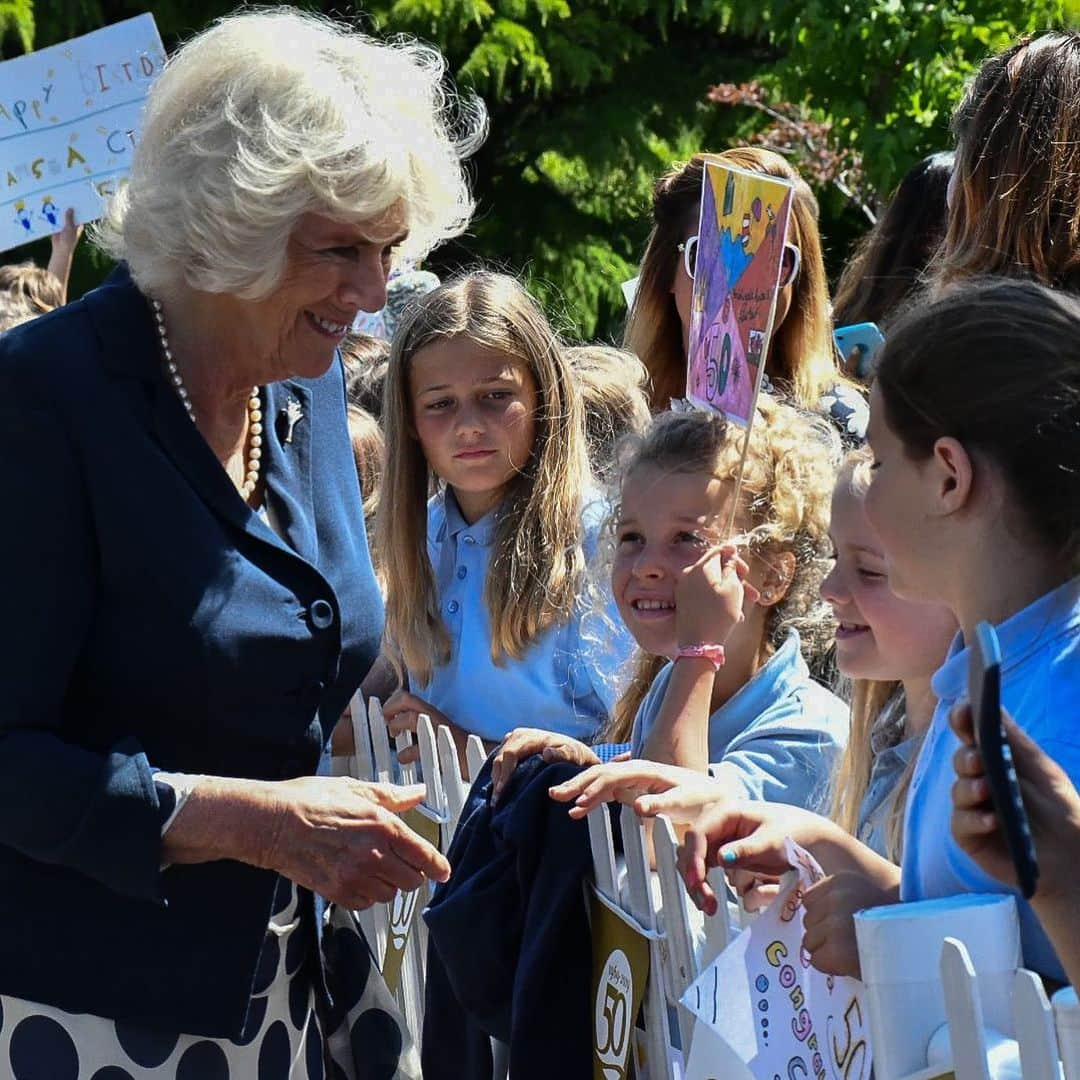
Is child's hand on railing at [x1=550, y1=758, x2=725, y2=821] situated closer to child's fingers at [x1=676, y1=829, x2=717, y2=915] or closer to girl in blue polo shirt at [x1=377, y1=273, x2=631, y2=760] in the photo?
child's fingers at [x1=676, y1=829, x2=717, y2=915]

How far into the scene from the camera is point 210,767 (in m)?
2.20

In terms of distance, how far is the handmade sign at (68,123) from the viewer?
556 centimetres

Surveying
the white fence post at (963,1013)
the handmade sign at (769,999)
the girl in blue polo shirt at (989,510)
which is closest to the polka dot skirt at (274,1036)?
the handmade sign at (769,999)

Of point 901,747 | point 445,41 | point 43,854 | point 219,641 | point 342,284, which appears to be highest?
point 445,41

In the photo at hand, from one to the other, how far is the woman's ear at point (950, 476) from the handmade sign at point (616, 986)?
836 millimetres

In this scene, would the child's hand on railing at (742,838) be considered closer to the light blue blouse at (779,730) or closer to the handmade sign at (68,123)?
the light blue blouse at (779,730)

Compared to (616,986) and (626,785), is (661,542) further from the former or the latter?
(616,986)

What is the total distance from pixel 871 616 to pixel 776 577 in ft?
2.10

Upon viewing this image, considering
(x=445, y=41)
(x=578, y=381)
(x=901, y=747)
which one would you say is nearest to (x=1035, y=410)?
(x=901, y=747)

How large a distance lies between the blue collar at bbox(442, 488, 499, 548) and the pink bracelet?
1.08 m

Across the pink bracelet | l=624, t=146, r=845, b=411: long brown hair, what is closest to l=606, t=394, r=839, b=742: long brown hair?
the pink bracelet

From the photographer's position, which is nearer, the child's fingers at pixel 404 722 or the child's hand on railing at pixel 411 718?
the child's hand on railing at pixel 411 718

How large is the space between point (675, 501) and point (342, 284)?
0.81 m

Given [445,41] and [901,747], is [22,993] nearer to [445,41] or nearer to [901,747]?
[901,747]
